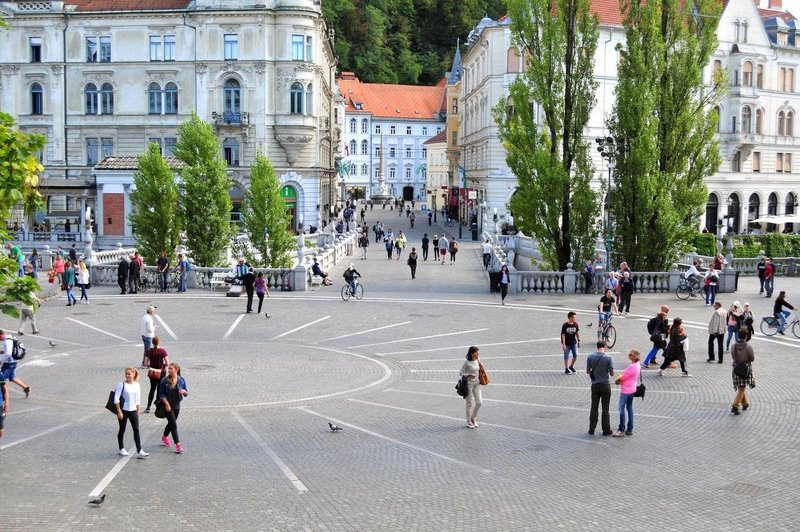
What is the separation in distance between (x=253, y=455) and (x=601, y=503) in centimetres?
556

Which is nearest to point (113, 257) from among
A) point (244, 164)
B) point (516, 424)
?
point (244, 164)

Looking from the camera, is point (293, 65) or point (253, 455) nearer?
point (253, 455)

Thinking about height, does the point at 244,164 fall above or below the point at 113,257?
above

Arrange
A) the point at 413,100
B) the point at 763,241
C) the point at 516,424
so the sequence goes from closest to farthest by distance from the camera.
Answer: the point at 516,424, the point at 763,241, the point at 413,100

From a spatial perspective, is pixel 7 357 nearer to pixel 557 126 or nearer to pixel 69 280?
pixel 69 280

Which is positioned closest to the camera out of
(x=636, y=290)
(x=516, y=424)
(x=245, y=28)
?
(x=516, y=424)

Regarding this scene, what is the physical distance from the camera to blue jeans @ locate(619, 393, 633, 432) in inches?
650

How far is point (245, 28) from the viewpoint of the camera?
6456 centimetres

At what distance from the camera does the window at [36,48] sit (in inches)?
2598

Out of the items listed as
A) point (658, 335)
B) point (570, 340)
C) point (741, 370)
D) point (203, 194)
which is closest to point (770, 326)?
point (658, 335)

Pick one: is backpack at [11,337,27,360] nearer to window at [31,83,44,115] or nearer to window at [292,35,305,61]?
window at [292,35,305,61]

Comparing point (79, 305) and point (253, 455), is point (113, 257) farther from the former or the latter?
point (253, 455)

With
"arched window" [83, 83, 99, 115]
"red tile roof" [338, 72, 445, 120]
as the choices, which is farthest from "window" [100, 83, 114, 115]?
"red tile roof" [338, 72, 445, 120]

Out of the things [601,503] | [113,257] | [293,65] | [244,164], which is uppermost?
[293,65]
